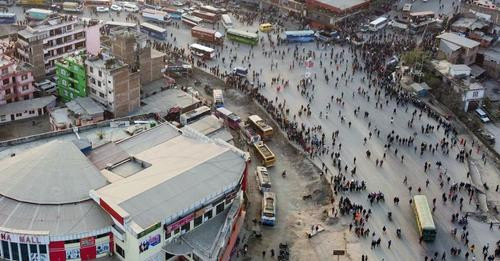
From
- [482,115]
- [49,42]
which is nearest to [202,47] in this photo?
[49,42]

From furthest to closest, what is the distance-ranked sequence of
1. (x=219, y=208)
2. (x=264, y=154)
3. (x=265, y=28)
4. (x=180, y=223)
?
(x=265, y=28)
(x=264, y=154)
(x=219, y=208)
(x=180, y=223)

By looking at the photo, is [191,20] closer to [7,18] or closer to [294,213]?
[7,18]

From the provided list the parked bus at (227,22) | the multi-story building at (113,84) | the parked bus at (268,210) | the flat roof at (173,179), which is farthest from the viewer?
the parked bus at (227,22)

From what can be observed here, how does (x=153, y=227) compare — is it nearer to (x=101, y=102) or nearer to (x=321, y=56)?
(x=101, y=102)

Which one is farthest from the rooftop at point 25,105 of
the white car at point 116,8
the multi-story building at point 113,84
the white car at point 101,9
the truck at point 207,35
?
the white car at point 116,8

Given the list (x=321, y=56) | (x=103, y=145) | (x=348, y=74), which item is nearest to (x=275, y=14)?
(x=321, y=56)

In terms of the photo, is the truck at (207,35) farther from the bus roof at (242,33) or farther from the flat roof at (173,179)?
the flat roof at (173,179)
